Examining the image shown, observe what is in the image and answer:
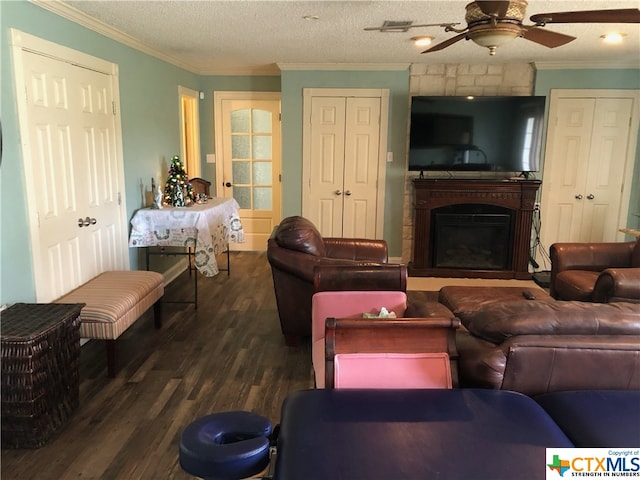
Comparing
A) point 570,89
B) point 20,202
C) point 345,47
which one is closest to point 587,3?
point 345,47

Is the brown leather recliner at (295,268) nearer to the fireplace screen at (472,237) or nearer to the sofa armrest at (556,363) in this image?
the sofa armrest at (556,363)

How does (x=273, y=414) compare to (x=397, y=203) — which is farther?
(x=397, y=203)

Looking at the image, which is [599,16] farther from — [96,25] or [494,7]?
[96,25]

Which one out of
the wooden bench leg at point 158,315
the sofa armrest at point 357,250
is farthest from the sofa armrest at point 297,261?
the wooden bench leg at point 158,315

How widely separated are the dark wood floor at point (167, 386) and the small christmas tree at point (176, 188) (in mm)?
985

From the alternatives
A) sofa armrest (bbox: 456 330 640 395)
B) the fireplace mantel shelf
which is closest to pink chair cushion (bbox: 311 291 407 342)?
sofa armrest (bbox: 456 330 640 395)

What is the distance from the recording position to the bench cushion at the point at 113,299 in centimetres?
299

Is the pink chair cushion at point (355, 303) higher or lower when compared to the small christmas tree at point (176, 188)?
lower

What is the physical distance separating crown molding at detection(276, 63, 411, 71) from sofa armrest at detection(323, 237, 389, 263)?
237 cm

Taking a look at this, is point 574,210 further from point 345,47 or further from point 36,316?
point 36,316

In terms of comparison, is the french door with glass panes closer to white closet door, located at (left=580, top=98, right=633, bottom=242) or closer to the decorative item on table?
the decorative item on table

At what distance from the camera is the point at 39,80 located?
303 cm

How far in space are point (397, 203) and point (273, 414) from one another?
3740 mm

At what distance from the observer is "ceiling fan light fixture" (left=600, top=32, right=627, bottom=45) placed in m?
4.01
